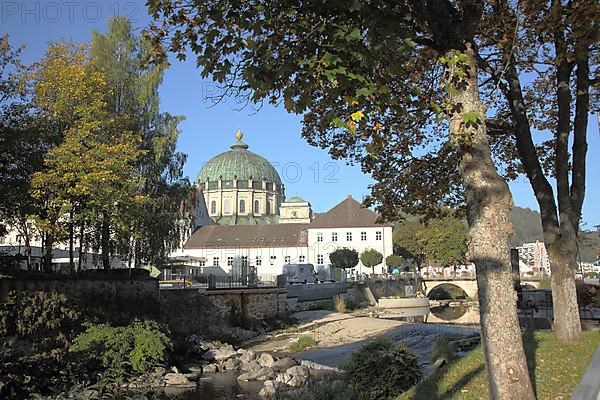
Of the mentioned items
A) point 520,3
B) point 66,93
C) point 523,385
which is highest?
point 66,93

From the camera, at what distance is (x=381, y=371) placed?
10.7m

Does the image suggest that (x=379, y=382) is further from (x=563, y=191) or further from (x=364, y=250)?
(x=364, y=250)

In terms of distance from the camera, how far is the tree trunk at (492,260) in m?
5.40

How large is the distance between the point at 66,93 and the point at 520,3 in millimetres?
18415

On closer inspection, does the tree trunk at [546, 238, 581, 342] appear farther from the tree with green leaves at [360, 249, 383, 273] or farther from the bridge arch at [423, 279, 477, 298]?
the tree with green leaves at [360, 249, 383, 273]

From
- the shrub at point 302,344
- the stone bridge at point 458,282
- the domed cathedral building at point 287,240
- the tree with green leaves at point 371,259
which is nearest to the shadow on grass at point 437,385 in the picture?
the shrub at point 302,344

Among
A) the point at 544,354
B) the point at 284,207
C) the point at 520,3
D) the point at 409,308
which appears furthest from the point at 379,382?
the point at 284,207

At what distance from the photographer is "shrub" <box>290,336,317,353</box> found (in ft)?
85.1

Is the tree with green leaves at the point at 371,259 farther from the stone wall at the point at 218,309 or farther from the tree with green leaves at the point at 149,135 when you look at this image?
the tree with green leaves at the point at 149,135

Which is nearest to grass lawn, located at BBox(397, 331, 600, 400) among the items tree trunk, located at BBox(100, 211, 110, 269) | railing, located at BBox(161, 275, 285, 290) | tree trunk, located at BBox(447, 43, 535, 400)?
tree trunk, located at BBox(447, 43, 535, 400)

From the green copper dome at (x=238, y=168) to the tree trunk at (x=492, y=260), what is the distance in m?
102

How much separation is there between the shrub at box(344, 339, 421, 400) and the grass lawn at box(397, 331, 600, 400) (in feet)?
2.48

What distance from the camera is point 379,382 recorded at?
34.7ft

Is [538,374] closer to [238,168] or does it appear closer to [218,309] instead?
[218,309]
